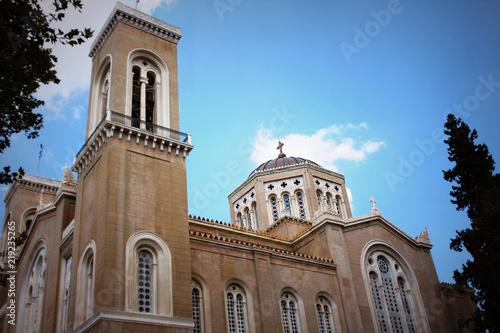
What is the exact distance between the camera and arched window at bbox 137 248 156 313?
19250 millimetres

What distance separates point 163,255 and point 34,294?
388 inches

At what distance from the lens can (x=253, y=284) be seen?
23.8 meters

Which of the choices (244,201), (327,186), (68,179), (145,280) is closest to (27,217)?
(68,179)

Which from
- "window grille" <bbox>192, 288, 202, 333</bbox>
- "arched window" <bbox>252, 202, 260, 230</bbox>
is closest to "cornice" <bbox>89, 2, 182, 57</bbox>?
"window grille" <bbox>192, 288, 202, 333</bbox>

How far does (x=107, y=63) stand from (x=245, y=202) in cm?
1582

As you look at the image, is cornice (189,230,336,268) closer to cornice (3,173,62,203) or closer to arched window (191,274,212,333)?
arched window (191,274,212,333)

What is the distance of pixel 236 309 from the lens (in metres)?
22.9

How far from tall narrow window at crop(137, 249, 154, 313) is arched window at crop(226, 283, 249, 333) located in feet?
13.9

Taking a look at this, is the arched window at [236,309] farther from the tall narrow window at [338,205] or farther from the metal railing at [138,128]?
the tall narrow window at [338,205]

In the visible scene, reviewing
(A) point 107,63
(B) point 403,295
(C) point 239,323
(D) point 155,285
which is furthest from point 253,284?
(A) point 107,63

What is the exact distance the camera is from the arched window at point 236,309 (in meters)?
22.4

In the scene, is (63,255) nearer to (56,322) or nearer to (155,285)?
(56,322)

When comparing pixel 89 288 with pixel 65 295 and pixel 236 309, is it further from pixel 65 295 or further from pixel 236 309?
pixel 236 309

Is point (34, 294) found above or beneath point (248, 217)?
beneath
